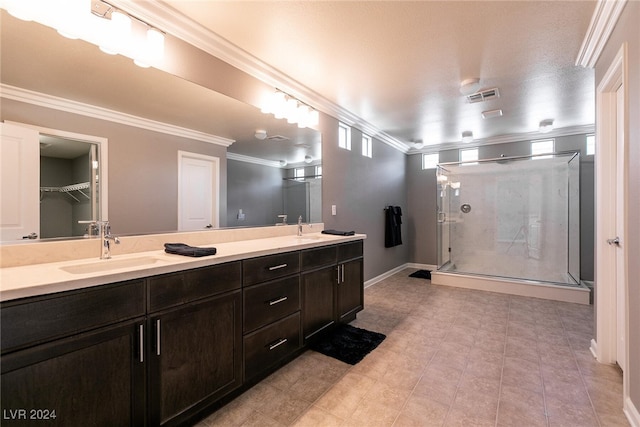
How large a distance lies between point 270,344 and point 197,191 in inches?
45.4

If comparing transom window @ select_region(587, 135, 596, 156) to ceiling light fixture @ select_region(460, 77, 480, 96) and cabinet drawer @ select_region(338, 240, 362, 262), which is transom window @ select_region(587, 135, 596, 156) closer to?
ceiling light fixture @ select_region(460, 77, 480, 96)

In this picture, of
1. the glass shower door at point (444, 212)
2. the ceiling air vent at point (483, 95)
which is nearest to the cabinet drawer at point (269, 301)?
the ceiling air vent at point (483, 95)

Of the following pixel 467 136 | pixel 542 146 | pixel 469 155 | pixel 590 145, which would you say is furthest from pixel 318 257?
pixel 590 145

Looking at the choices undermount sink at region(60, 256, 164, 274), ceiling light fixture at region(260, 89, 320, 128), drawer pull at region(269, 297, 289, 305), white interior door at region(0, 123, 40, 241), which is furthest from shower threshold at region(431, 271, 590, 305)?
white interior door at region(0, 123, 40, 241)

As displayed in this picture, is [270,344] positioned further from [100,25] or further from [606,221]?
[606,221]

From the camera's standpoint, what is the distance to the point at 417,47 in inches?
81.4

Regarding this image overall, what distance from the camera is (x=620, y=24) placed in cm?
161

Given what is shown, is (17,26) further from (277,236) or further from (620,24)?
(620,24)

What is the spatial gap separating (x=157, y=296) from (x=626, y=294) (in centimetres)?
241

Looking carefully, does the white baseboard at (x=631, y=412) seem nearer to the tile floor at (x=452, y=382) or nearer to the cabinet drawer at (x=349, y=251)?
the tile floor at (x=452, y=382)

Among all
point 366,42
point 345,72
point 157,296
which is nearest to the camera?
point 157,296

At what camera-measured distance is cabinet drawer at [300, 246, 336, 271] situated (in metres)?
2.10

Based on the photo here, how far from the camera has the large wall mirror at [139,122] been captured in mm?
1324

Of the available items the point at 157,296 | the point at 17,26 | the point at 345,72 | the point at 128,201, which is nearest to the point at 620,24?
the point at 345,72
